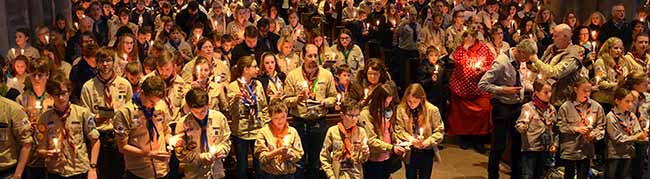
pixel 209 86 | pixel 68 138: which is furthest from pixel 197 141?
pixel 209 86

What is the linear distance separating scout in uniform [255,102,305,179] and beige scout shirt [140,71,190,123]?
3.04ft

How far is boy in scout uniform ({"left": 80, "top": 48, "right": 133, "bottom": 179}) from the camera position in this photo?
8.02 metres

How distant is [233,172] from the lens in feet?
30.0

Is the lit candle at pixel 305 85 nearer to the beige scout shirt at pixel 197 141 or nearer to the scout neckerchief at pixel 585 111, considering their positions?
the beige scout shirt at pixel 197 141

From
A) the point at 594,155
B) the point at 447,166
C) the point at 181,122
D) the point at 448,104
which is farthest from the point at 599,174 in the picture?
the point at 181,122

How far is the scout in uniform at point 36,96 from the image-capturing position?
747 centimetres

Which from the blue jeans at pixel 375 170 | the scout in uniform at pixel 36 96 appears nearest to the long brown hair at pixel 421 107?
the blue jeans at pixel 375 170

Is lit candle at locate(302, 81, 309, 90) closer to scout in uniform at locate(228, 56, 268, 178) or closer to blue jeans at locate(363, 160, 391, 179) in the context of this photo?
scout in uniform at locate(228, 56, 268, 178)

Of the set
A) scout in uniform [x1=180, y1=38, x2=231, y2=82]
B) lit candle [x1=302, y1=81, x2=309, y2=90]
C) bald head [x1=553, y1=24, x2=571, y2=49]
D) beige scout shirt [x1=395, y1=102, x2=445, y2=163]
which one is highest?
bald head [x1=553, y1=24, x2=571, y2=49]

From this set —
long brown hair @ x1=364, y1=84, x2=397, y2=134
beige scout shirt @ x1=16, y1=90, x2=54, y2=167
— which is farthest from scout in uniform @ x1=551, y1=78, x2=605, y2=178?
beige scout shirt @ x1=16, y1=90, x2=54, y2=167

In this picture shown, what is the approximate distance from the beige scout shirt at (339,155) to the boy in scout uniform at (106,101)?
2.11 m

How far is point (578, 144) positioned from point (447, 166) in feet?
A: 6.66

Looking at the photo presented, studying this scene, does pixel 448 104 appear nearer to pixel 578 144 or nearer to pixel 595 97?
pixel 595 97

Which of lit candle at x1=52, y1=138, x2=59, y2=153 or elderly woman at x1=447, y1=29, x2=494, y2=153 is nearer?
lit candle at x1=52, y1=138, x2=59, y2=153
